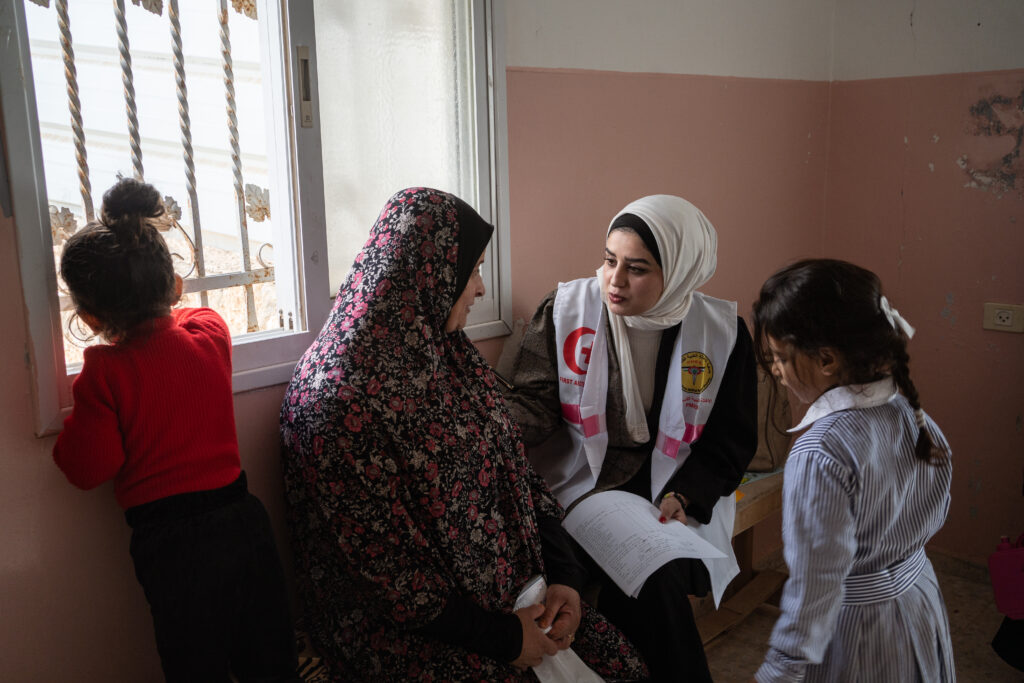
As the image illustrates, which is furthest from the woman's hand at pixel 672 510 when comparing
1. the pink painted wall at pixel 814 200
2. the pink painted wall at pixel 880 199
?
the pink painted wall at pixel 880 199

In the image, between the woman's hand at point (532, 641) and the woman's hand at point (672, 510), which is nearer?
the woman's hand at point (532, 641)

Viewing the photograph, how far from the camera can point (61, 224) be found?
1.45 m

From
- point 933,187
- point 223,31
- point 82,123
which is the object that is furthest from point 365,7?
point 933,187

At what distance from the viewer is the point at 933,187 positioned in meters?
2.96

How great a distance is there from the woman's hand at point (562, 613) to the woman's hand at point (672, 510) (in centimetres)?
36

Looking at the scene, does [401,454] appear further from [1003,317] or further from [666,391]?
[1003,317]

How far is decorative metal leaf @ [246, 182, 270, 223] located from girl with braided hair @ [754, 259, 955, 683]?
1066 mm

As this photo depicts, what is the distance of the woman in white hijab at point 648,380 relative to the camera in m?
2.00

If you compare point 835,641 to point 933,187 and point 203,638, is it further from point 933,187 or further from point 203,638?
point 933,187

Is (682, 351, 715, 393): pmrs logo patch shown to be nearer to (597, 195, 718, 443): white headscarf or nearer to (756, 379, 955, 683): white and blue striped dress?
(597, 195, 718, 443): white headscarf

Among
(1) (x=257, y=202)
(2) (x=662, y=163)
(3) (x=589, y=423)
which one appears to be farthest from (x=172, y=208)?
(2) (x=662, y=163)

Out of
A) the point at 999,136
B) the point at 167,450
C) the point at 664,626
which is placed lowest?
the point at 664,626

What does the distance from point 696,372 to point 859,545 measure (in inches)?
33.6

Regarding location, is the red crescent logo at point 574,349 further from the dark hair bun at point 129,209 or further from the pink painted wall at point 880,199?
the dark hair bun at point 129,209
